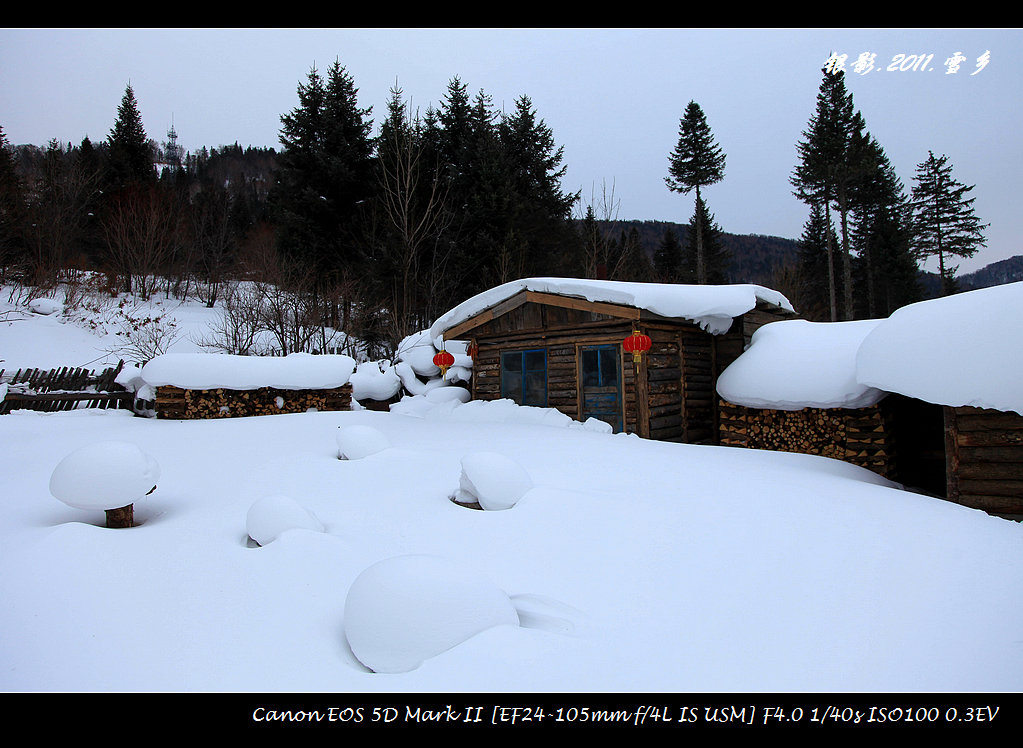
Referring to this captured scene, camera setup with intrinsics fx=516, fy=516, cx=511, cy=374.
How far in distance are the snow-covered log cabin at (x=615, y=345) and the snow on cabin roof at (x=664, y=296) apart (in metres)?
0.02

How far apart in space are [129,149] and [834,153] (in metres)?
40.5

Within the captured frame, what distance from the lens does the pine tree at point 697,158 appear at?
Answer: 30.0 meters

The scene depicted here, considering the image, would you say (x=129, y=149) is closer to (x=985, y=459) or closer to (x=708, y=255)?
(x=708, y=255)

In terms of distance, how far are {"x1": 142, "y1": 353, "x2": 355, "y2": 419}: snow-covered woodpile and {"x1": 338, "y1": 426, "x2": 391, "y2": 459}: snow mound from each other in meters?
5.01

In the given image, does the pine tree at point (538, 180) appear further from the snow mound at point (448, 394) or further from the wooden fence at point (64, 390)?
the wooden fence at point (64, 390)

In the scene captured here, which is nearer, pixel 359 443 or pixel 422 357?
pixel 359 443

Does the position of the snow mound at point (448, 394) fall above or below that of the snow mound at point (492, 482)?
above

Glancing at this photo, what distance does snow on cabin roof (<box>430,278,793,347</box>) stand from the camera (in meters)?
9.68

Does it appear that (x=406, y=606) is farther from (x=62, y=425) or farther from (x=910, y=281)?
(x=910, y=281)

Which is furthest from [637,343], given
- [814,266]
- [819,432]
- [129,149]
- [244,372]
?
[129,149]

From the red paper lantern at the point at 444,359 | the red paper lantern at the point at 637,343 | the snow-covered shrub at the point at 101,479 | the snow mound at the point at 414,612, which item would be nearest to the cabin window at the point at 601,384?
the red paper lantern at the point at 637,343

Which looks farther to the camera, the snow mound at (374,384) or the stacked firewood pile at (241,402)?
the snow mound at (374,384)

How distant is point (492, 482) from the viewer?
5.04 meters

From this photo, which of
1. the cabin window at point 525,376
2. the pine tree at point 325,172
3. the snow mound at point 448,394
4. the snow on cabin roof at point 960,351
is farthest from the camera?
the pine tree at point 325,172
